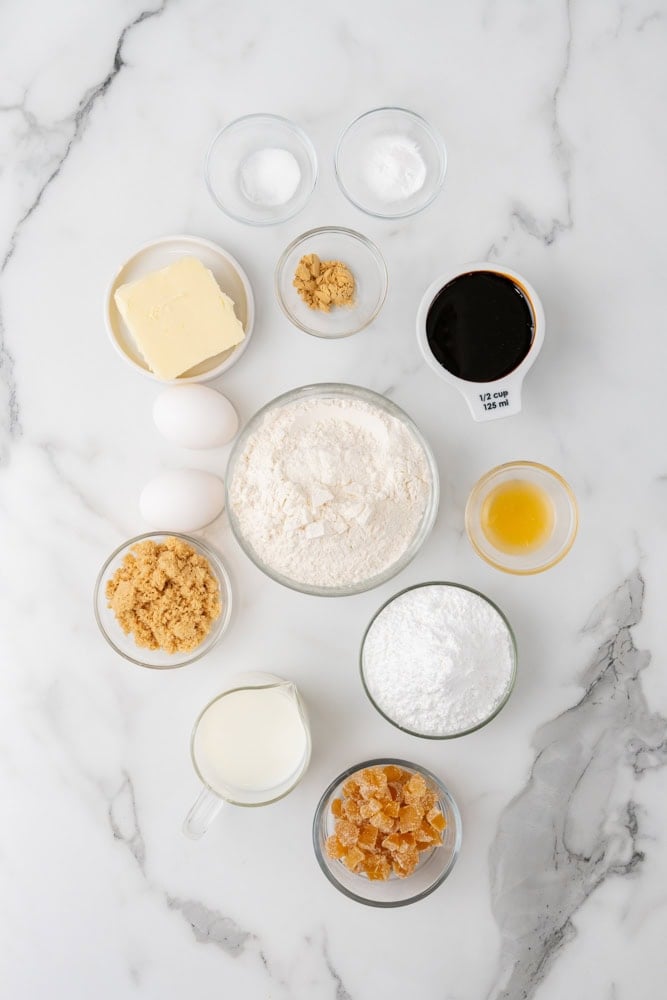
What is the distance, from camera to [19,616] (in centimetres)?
160

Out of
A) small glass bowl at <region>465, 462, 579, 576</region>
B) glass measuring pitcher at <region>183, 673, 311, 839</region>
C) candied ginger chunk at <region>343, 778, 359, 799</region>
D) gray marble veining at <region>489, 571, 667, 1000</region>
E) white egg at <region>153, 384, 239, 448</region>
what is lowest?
gray marble veining at <region>489, 571, 667, 1000</region>

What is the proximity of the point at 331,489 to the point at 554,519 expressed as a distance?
50 cm

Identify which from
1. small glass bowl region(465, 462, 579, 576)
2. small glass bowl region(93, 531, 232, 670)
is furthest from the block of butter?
small glass bowl region(465, 462, 579, 576)

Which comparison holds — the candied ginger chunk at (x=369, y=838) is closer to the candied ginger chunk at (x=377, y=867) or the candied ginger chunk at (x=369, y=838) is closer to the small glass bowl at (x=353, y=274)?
the candied ginger chunk at (x=377, y=867)

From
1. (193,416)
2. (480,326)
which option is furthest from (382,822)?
(480,326)

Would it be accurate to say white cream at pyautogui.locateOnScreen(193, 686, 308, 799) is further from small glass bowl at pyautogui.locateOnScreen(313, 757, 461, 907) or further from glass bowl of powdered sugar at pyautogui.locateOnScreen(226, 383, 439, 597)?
glass bowl of powdered sugar at pyautogui.locateOnScreen(226, 383, 439, 597)

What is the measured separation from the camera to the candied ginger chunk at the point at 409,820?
1451mm

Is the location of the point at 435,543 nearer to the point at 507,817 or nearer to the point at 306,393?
the point at 306,393

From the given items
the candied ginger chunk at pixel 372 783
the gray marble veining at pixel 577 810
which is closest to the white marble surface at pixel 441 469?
the gray marble veining at pixel 577 810

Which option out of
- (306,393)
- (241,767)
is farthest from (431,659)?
(306,393)

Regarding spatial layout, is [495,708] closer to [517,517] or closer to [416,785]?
[416,785]

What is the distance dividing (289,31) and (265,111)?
6.8 inches

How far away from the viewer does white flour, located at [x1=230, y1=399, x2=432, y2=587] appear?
1.38 metres

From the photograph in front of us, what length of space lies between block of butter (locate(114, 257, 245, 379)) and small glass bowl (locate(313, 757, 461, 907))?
88cm
